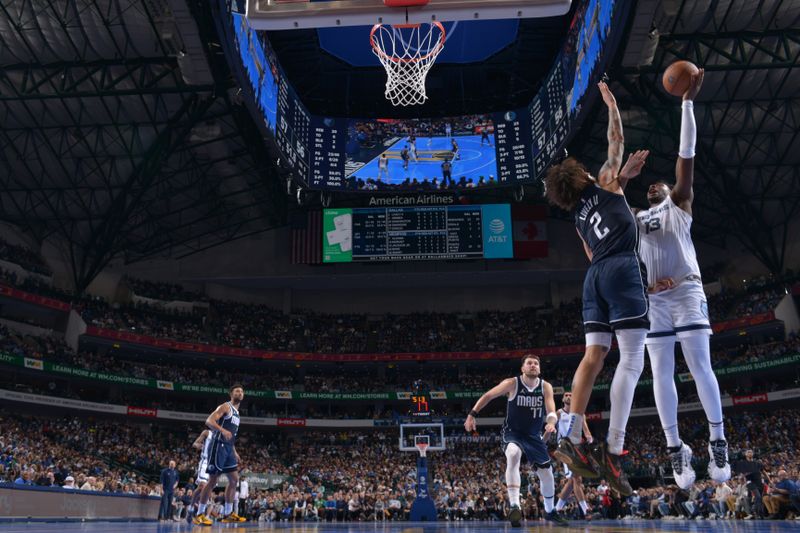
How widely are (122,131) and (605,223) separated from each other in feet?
94.9

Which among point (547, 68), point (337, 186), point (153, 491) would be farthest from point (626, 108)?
point (153, 491)

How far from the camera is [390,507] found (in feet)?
90.5

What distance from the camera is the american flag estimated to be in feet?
117

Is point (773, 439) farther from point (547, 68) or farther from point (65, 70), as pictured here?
point (65, 70)

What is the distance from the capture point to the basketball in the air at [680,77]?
237 inches

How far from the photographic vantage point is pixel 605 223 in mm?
5746

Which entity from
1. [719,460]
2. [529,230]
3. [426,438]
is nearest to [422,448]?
[426,438]

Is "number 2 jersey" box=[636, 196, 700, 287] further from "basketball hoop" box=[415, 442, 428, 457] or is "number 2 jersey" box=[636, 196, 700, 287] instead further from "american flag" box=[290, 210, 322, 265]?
"american flag" box=[290, 210, 322, 265]

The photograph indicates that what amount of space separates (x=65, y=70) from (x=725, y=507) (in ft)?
86.9

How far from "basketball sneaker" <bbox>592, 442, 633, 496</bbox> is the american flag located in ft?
98.9

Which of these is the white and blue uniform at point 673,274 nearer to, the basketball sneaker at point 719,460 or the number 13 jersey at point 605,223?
the number 13 jersey at point 605,223

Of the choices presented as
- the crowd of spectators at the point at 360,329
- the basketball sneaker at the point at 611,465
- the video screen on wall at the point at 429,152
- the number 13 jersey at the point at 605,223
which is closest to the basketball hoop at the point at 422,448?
the video screen on wall at the point at 429,152

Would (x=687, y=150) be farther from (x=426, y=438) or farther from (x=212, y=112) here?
(x=212, y=112)

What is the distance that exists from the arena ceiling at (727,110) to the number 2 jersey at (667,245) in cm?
1531
